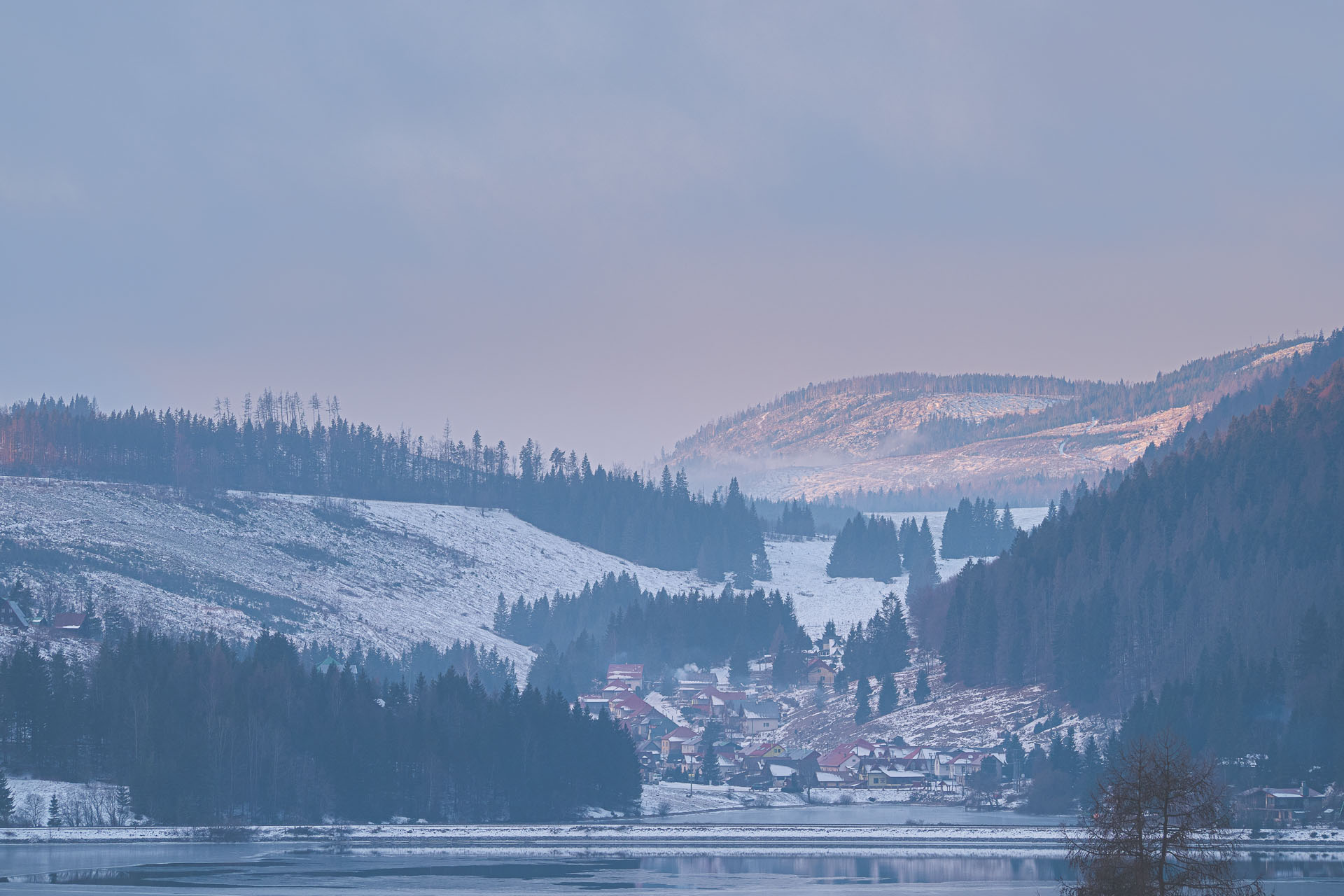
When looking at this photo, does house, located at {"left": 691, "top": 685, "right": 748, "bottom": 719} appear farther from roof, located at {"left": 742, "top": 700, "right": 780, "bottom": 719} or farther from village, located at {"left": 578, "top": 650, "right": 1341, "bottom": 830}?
roof, located at {"left": 742, "top": 700, "right": 780, "bottom": 719}

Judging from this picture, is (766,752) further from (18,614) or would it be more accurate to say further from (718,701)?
(18,614)

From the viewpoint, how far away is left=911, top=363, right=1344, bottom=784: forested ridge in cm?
13612

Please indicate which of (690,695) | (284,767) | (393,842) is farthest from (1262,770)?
(690,695)

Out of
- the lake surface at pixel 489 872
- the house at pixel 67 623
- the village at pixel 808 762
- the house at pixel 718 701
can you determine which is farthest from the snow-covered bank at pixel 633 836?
the house at pixel 718 701

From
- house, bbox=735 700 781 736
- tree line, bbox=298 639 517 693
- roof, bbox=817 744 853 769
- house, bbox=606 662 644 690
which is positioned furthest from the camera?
house, bbox=606 662 644 690

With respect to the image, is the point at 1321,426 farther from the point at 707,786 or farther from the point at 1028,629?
the point at 707,786

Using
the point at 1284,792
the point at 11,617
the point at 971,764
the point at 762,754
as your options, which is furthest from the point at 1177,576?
the point at 11,617

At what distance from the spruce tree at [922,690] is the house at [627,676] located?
131ft

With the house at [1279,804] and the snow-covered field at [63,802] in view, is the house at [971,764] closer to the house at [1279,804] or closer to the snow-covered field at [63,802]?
the house at [1279,804]

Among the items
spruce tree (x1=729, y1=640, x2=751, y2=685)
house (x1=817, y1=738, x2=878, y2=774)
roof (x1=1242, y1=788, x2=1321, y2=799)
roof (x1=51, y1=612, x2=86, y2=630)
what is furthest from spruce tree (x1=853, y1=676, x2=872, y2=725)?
roof (x1=51, y1=612, x2=86, y2=630)

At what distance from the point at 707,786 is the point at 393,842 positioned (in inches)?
1590

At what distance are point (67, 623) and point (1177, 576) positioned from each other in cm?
10640

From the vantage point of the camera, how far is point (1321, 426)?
16625cm

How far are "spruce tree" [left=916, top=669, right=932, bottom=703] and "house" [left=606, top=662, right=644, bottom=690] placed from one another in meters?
39.9
